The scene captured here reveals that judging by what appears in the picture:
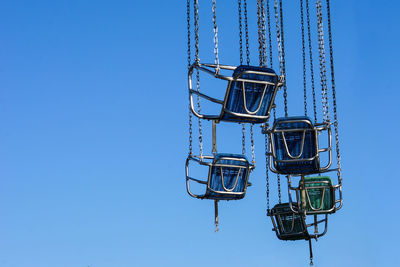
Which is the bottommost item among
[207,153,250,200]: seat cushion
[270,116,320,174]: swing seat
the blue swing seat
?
[207,153,250,200]: seat cushion

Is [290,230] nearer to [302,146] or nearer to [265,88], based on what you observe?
[302,146]

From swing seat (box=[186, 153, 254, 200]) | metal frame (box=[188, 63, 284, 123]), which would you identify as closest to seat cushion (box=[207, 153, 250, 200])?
swing seat (box=[186, 153, 254, 200])

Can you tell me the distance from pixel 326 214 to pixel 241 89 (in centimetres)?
611

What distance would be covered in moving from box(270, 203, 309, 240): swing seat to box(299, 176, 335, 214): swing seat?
0.86m

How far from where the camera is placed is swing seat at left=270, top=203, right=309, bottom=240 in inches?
917

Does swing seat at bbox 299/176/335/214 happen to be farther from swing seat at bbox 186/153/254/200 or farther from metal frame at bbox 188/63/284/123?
metal frame at bbox 188/63/284/123

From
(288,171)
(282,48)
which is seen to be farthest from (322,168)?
(282,48)

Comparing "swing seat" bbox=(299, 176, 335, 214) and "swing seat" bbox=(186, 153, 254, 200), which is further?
"swing seat" bbox=(299, 176, 335, 214)

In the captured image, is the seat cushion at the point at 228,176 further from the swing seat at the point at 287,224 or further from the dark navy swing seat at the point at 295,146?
the swing seat at the point at 287,224

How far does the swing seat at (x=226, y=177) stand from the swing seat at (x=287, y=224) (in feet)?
11.7

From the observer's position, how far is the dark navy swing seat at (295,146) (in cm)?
2012

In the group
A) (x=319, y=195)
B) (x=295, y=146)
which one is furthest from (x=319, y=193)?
(x=295, y=146)

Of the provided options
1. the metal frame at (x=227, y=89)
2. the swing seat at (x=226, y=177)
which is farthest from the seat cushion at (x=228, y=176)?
the metal frame at (x=227, y=89)

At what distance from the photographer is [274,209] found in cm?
2352
